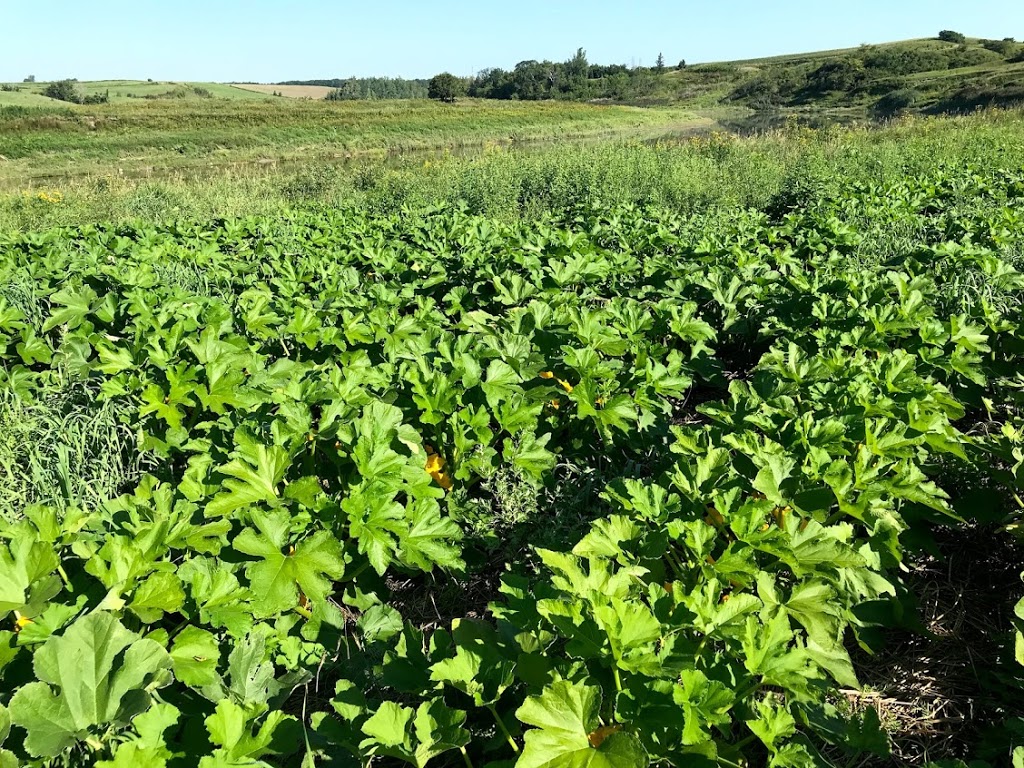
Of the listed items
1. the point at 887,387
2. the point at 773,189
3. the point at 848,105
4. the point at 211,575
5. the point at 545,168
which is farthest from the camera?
the point at 848,105

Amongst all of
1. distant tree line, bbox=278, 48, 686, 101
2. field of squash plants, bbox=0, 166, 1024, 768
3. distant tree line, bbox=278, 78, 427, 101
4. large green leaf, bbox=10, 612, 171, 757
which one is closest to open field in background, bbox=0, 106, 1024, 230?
field of squash plants, bbox=0, 166, 1024, 768

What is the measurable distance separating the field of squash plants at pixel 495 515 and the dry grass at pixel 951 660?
62mm

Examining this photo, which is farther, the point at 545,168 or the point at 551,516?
the point at 545,168

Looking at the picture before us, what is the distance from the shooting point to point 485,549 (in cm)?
283

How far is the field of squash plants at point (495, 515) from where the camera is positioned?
150 centimetres

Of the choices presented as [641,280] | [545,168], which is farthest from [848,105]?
[641,280]

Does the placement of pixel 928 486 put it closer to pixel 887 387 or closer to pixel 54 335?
pixel 887 387

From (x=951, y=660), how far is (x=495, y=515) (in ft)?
5.73

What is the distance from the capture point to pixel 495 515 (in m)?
2.80

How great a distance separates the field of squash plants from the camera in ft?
4.92

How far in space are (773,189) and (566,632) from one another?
10797 millimetres

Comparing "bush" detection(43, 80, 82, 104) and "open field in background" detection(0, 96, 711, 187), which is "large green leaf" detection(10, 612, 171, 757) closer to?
"open field in background" detection(0, 96, 711, 187)

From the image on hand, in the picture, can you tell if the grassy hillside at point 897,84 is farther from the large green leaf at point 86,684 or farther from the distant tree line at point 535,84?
the large green leaf at point 86,684

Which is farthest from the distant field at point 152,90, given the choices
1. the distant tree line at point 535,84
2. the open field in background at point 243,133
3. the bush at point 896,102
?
the bush at point 896,102
